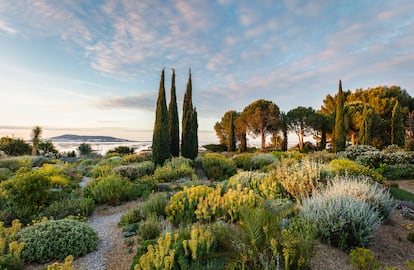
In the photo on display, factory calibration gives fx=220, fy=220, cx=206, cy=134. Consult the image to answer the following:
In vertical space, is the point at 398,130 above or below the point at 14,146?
above

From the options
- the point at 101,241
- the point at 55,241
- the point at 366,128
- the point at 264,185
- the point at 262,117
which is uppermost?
the point at 262,117

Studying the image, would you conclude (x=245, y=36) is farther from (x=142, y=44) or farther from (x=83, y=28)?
(x=83, y=28)

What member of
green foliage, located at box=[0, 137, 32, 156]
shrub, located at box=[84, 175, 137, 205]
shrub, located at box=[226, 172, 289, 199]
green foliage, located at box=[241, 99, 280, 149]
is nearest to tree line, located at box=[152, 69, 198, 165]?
shrub, located at box=[84, 175, 137, 205]

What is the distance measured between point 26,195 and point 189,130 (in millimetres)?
9564

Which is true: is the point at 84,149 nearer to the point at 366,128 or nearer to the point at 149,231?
the point at 149,231

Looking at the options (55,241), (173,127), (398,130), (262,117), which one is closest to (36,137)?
(173,127)

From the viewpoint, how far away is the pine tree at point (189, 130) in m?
13.8

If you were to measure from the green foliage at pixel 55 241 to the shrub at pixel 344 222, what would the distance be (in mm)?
3457

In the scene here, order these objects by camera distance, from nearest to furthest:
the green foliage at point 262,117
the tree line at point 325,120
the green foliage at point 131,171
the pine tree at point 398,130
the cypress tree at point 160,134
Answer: the green foliage at point 131,171, the cypress tree at point 160,134, the pine tree at point 398,130, the tree line at point 325,120, the green foliage at point 262,117

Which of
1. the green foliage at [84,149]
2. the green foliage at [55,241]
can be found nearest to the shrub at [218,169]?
the green foliage at [55,241]

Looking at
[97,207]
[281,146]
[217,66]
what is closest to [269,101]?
[281,146]

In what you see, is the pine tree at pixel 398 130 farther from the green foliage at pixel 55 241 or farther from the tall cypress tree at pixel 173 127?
the green foliage at pixel 55 241

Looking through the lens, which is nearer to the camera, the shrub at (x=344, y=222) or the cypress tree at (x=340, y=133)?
the shrub at (x=344, y=222)

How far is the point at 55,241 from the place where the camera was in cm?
329
